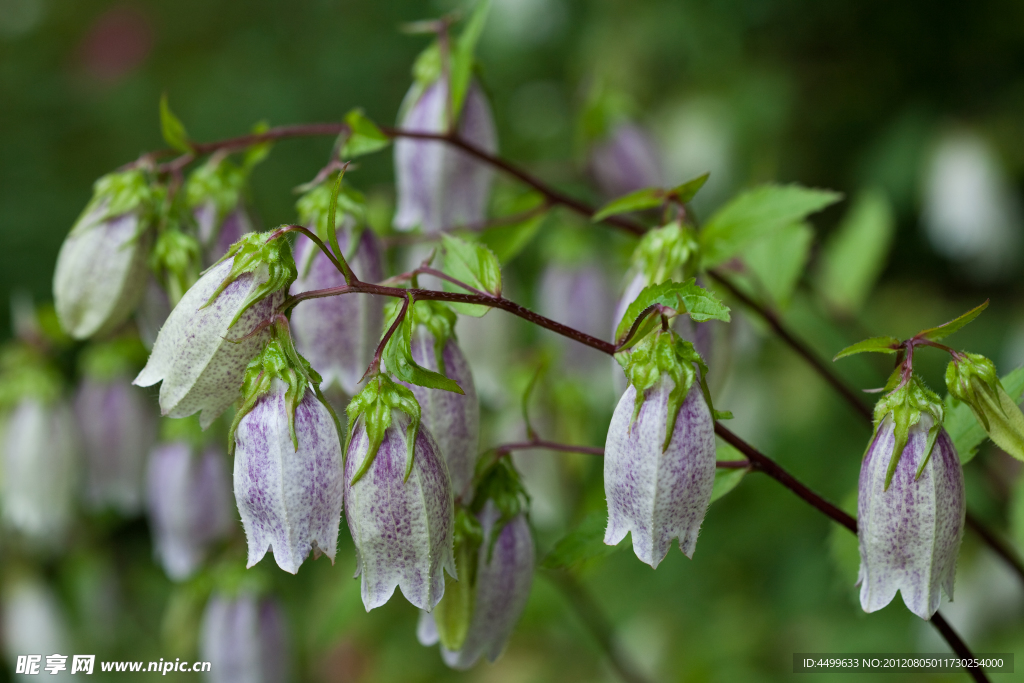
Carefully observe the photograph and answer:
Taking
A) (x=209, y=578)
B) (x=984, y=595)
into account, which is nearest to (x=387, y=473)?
(x=209, y=578)

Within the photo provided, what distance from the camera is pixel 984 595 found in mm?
2621

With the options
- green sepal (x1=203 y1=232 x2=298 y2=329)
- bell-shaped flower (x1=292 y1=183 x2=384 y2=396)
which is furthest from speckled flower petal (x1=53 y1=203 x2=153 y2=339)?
green sepal (x1=203 y1=232 x2=298 y2=329)

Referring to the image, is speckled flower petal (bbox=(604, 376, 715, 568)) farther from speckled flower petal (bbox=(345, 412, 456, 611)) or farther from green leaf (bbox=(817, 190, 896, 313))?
green leaf (bbox=(817, 190, 896, 313))

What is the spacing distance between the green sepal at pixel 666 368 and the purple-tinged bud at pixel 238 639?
4.70ft

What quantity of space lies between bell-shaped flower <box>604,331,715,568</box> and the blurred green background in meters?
0.87

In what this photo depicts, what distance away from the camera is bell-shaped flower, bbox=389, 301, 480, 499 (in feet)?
3.80

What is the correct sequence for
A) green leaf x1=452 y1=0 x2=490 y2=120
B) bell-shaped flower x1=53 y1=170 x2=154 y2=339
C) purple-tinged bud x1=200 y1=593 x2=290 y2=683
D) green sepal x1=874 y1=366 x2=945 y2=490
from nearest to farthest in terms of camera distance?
green sepal x1=874 y1=366 x2=945 y2=490 → bell-shaped flower x1=53 y1=170 x2=154 y2=339 → green leaf x1=452 y1=0 x2=490 y2=120 → purple-tinged bud x1=200 y1=593 x2=290 y2=683

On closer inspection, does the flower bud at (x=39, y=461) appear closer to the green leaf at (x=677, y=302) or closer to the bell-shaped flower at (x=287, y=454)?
the bell-shaped flower at (x=287, y=454)

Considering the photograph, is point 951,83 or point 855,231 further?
point 951,83

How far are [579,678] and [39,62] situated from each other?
508 centimetres

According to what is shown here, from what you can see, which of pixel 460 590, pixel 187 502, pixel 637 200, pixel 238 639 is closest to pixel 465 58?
pixel 637 200

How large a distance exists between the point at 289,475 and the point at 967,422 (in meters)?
0.89

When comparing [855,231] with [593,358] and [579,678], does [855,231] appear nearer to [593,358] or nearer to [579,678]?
[593,358]

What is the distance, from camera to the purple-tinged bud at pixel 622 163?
2088 millimetres
